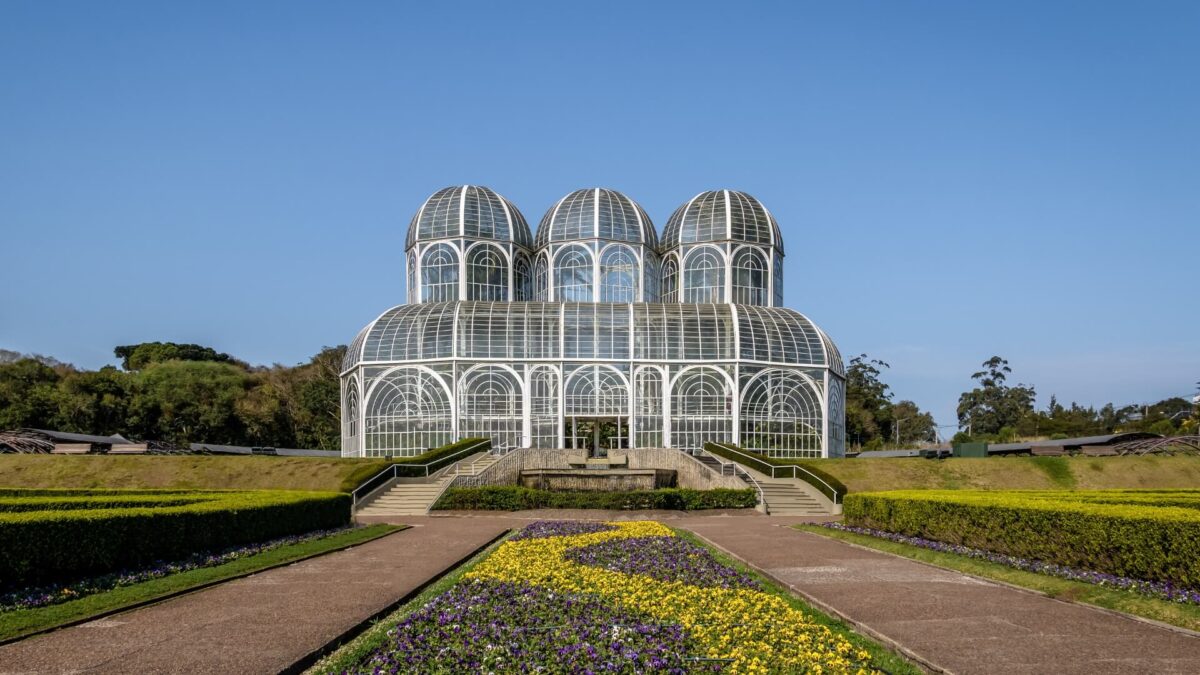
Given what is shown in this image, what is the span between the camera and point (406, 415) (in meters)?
48.2

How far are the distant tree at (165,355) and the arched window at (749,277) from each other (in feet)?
231

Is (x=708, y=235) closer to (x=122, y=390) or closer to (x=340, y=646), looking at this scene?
(x=122, y=390)

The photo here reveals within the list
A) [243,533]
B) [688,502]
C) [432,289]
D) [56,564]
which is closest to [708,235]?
[432,289]

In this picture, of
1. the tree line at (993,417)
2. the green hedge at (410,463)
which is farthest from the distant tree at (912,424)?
the green hedge at (410,463)

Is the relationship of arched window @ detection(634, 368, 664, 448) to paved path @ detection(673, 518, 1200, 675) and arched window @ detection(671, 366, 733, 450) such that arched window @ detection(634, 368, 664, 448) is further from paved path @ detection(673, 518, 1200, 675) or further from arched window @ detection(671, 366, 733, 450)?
paved path @ detection(673, 518, 1200, 675)

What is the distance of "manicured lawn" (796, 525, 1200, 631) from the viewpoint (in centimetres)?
1219

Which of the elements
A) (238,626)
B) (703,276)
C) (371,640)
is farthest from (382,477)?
(703,276)

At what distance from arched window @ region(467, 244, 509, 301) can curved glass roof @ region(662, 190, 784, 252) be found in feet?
34.9

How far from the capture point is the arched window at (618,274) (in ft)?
186

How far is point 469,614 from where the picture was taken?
1221 cm

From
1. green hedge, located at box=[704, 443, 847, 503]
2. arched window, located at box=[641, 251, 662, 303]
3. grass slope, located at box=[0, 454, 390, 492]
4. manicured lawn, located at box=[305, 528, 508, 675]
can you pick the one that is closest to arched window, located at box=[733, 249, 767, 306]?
arched window, located at box=[641, 251, 662, 303]

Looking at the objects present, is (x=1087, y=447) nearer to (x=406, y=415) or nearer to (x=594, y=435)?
(x=594, y=435)

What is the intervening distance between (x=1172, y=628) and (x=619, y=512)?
889 inches

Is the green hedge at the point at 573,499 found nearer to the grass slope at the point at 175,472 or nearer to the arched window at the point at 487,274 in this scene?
the grass slope at the point at 175,472
